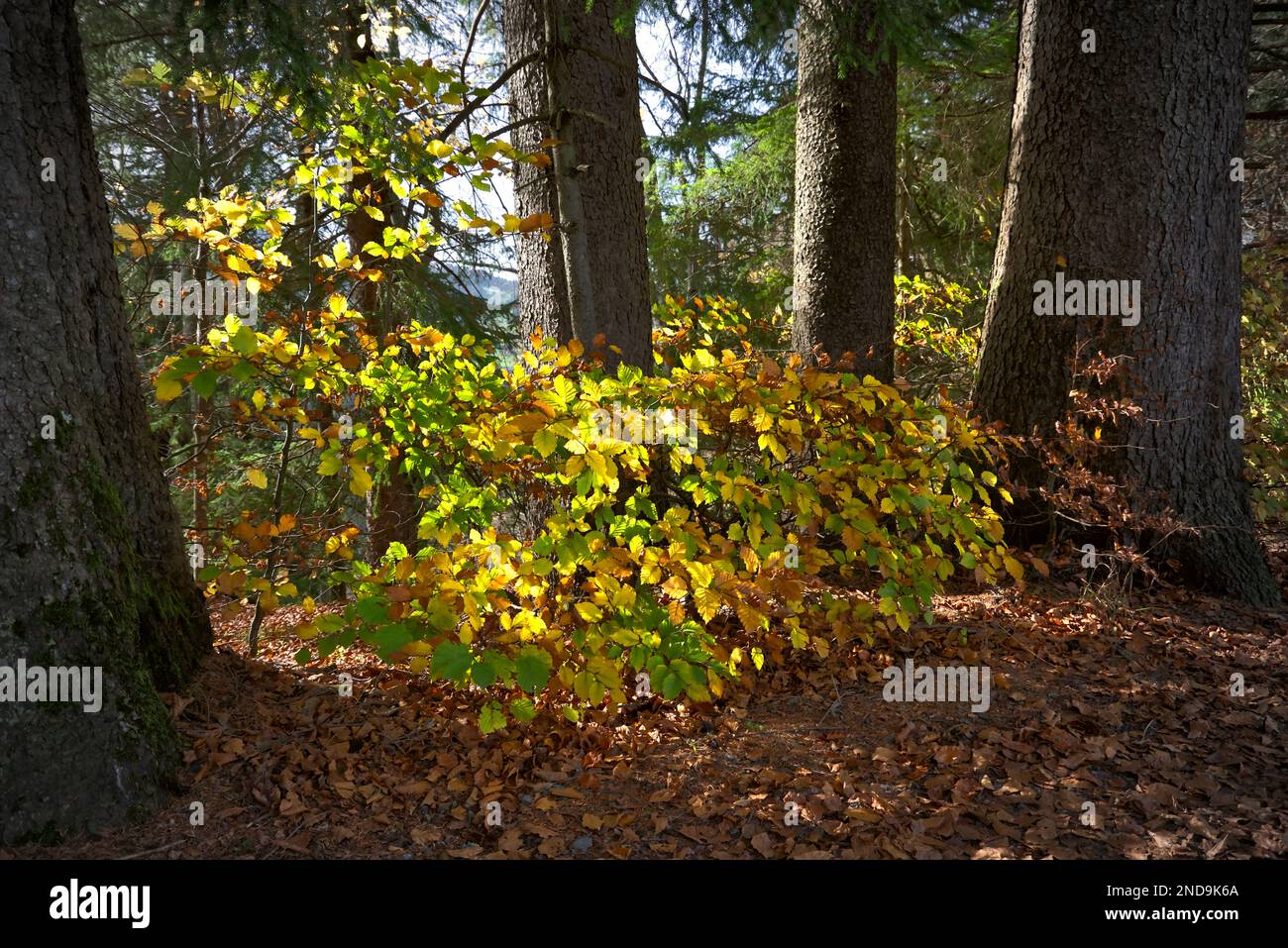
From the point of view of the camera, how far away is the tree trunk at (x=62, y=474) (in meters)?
2.35

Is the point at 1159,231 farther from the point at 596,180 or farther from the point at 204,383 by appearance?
the point at 204,383

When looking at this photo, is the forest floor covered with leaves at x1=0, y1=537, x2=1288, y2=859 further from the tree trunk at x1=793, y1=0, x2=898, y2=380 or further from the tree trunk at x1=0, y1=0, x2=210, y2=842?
the tree trunk at x1=793, y1=0, x2=898, y2=380

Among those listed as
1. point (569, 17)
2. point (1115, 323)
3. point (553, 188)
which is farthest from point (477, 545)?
point (1115, 323)

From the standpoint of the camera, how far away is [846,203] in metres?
5.52


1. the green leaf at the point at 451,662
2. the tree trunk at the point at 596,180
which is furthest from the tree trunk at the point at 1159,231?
the green leaf at the point at 451,662

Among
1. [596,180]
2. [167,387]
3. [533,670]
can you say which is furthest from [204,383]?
[596,180]

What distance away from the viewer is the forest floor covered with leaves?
2.47 meters

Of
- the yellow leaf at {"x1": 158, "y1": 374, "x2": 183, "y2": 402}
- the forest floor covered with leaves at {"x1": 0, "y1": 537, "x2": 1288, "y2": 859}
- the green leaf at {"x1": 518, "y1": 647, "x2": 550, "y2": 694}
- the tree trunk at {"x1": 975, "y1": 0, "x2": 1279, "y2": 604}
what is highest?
the tree trunk at {"x1": 975, "y1": 0, "x2": 1279, "y2": 604}

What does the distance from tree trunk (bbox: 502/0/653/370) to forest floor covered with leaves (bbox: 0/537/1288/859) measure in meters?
2.19

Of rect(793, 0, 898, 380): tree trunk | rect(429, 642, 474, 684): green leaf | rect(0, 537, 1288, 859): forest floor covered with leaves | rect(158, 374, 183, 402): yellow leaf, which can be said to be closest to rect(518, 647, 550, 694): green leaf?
rect(429, 642, 474, 684): green leaf
